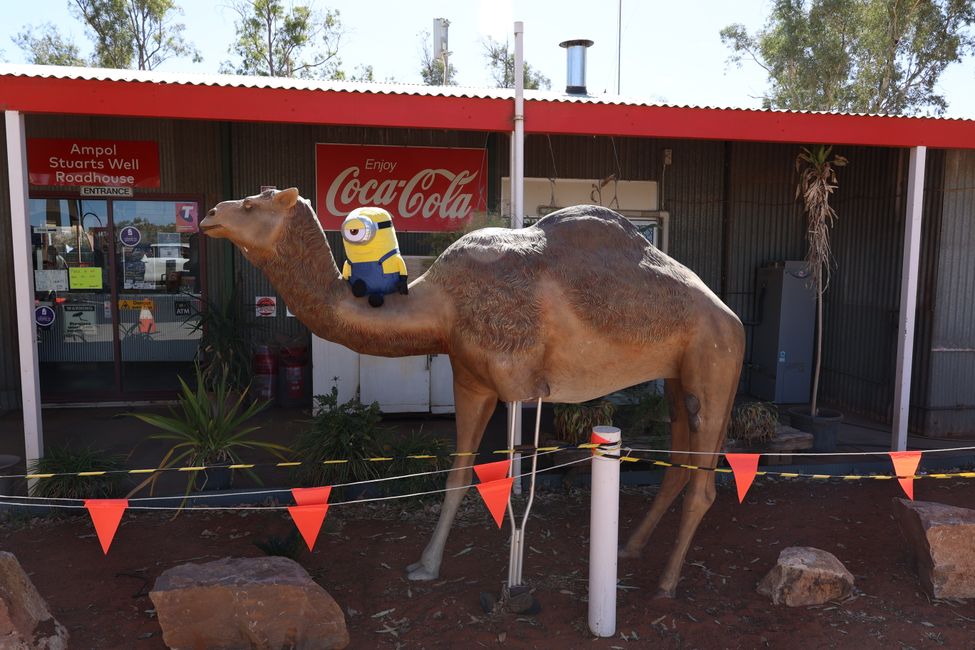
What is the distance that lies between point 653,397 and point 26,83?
5426 mm

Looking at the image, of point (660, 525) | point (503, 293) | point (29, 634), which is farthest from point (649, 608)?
point (29, 634)

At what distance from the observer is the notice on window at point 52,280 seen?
8445 millimetres

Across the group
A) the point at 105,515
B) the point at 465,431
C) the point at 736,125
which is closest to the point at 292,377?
the point at 465,431

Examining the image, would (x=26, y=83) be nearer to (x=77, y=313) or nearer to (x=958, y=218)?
(x=77, y=313)

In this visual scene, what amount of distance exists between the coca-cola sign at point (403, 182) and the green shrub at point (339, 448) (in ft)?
11.3

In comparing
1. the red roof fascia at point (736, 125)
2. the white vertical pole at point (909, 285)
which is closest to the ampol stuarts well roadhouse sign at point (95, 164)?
the red roof fascia at point (736, 125)

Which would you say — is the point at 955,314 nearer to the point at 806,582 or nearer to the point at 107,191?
the point at 806,582

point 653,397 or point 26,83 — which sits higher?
point 26,83

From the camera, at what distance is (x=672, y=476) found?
14.8ft

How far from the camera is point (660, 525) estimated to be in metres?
5.34

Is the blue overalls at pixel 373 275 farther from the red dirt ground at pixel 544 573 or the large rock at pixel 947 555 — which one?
the large rock at pixel 947 555

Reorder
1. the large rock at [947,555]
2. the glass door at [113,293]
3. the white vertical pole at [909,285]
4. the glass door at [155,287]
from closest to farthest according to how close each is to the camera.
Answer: the large rock at [947,555] → the white vertical pole at [909,285] → the glass door at [113,293] → the glass door at [155,287]

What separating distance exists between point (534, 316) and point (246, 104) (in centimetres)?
301

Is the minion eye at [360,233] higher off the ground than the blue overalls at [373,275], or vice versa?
the minion eye at [360,233]
